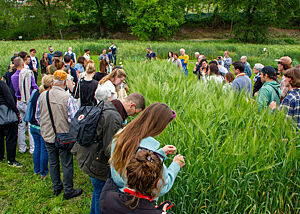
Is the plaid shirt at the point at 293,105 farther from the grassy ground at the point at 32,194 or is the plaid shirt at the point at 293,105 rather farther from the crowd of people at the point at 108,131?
the grassy ground at the point at 32,194

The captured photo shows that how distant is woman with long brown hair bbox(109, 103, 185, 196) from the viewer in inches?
74.6

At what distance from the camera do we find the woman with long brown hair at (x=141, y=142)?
1.90 metres

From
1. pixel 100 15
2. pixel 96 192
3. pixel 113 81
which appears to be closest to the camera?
pixel 96 192

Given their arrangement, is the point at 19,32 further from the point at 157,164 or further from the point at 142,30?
the point at 157,164

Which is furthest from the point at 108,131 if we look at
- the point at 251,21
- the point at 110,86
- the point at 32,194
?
the point at 251,21

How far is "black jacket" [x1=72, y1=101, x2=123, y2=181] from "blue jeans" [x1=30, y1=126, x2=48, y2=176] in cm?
188

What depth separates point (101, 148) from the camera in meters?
2.57

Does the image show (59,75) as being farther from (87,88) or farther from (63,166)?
(63,166)

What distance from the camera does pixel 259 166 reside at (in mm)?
2521

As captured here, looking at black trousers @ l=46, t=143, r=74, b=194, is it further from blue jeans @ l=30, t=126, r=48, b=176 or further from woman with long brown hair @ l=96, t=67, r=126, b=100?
woman with long brown hair @ l=96, t=67, r=126, b=100

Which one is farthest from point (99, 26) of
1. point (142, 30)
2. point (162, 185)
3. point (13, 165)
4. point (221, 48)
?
point (162, 185)

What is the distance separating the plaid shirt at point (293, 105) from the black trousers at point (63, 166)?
3256 millimetres

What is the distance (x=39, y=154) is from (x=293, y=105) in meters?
4.23

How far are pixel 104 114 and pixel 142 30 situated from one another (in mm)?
38232
